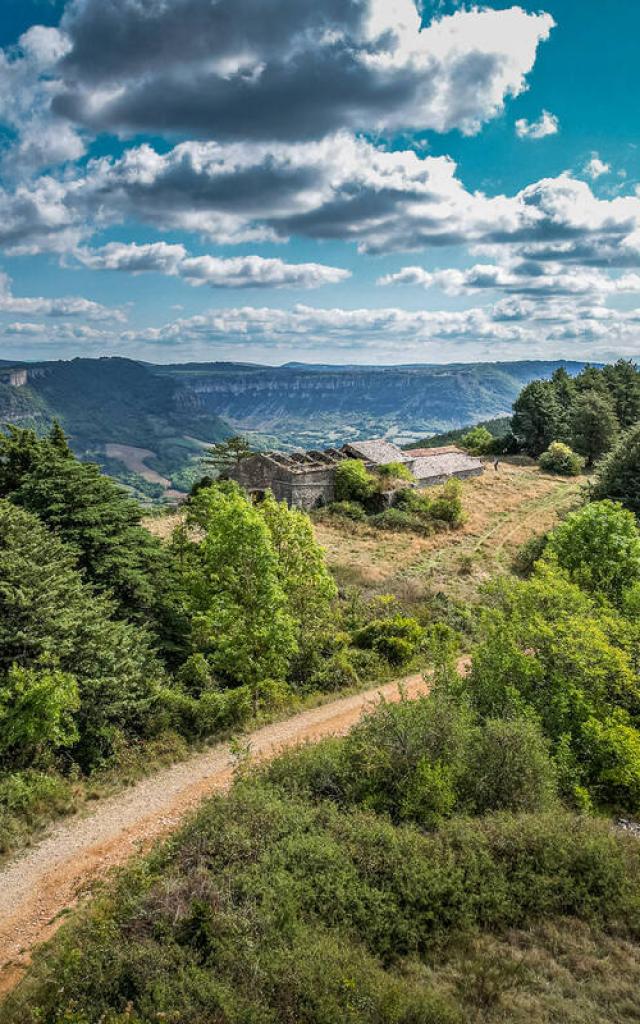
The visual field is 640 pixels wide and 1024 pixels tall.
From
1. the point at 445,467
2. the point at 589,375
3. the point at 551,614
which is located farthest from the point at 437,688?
the point at 589,375

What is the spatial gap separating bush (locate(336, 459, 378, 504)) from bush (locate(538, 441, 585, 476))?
2999 centimetres

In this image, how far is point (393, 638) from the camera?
1182 inches

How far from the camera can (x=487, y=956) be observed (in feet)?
36.3

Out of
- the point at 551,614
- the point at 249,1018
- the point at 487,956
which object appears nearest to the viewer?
the point at 249,1018

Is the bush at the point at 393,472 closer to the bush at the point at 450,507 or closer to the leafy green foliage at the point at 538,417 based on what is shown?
the bush at the point at 450,507

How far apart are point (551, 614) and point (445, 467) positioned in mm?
49266

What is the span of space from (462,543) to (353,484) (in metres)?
11.7

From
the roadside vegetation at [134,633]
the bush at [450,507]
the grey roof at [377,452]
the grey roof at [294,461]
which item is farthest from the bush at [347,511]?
the roadside vegetation at [134,633]

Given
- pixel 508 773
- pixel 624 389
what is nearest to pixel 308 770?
pixel 508 773

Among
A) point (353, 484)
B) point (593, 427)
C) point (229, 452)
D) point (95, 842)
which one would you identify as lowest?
point (95, 842)

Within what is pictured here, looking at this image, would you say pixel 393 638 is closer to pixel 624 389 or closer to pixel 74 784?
→ pixel 74 784

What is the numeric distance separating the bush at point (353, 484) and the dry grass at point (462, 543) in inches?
174

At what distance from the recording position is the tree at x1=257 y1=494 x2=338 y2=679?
2819 cm

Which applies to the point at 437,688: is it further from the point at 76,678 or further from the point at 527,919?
the point at 76,678
